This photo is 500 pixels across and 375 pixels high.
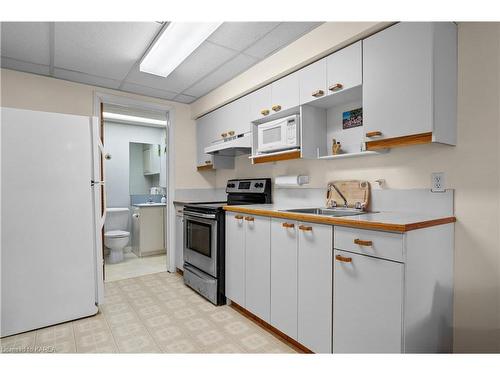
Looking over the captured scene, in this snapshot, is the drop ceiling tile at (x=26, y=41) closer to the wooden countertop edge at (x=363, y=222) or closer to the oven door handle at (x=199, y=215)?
the oven door handle at (x=199, y=215)

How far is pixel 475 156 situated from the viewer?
1555 mm

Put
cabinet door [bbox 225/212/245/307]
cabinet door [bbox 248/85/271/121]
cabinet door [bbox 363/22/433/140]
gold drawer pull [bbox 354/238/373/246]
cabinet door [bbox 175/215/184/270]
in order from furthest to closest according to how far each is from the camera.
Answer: cabinet door [bbox 175/215/184/270]
cabinet door [bbox 248/85/271/121]
cabinet door [bbox 225/212/245/307]
cabinet door [bbox 363/22/433/140]
gold drawer pull [bbox 354/238/373/246]

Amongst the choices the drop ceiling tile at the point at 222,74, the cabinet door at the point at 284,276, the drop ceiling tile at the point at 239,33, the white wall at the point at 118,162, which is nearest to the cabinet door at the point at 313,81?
the drop ceiling tile at the point at 239,33

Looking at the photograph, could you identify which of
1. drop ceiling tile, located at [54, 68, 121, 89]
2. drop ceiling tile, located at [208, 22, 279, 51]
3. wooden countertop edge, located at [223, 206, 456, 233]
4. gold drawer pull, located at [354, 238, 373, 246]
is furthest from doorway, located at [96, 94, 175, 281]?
gold drawer pull, located at [354, 238, 373, 246]

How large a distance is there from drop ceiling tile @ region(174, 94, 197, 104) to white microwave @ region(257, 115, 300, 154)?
1.39 m

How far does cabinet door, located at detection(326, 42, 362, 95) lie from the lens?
72.3 inches

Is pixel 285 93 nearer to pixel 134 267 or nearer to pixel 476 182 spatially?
pixel 476 182

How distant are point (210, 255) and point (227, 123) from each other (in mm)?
1470

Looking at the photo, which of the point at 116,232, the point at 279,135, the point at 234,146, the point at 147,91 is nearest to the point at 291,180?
the point at 279,135

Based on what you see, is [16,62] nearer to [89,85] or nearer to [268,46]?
[89,85]

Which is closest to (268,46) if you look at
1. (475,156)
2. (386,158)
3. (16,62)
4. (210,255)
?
(386,158)

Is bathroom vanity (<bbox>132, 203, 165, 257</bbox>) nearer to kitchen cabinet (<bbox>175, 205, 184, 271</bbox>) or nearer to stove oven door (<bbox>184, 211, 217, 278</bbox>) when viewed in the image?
kitchen cabinet (<bbox>175, 205, 184, 271</bbox>)

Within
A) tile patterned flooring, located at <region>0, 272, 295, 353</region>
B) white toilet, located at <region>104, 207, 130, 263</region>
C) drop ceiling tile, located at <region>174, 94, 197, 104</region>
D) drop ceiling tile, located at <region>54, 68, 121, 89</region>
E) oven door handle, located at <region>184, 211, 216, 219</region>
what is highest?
drop ceiling tile, located at <region>54, 68, 121, 89</region>

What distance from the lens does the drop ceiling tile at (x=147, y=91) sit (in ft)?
10.7
